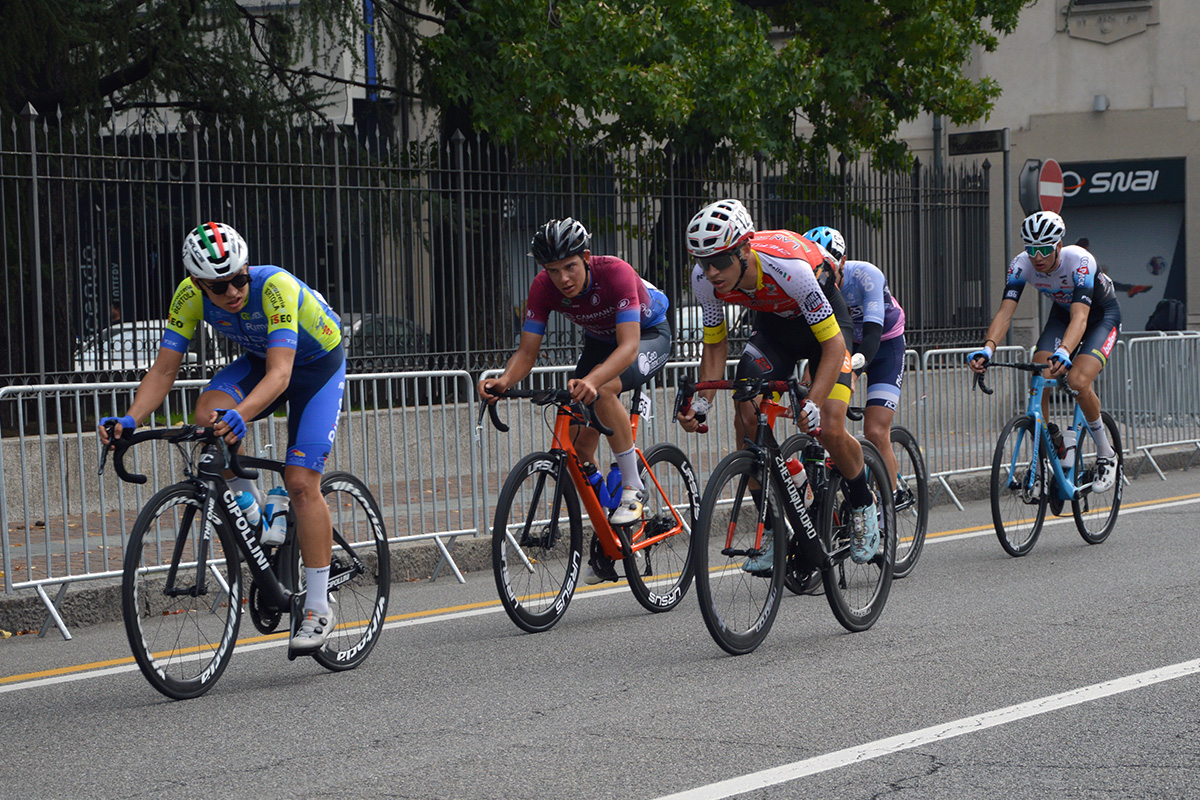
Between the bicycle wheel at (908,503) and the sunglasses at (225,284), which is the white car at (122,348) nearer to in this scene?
the bicycle wheel at (908,503)

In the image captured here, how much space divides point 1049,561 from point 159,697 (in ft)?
17.9

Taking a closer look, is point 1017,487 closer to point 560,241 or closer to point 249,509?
point 560,241

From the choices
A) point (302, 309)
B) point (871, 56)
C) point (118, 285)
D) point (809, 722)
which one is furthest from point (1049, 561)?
point (871, 56)

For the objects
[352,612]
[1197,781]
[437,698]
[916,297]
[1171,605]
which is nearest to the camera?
[1197,781]

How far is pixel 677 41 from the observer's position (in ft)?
48.9

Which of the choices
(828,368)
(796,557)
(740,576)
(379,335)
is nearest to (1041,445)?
(796,557)

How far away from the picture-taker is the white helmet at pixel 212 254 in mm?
5738

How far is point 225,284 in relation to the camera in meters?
5.86

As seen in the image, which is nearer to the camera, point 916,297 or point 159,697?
point 159,697

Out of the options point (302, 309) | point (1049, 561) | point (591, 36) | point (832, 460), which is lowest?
point (1049, 561)

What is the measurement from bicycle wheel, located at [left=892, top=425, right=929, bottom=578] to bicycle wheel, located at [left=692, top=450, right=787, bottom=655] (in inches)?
69.8

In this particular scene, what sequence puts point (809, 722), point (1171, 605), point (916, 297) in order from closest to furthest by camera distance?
1. point (809, 722)
2. point (1171, 605)
3. point (916, 297)

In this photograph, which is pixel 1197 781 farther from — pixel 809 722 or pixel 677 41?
pixel 677 41

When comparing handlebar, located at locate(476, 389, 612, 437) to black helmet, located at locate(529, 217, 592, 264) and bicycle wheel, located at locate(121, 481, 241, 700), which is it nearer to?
black helmet, located at locate(529, 217, 592, 264)
